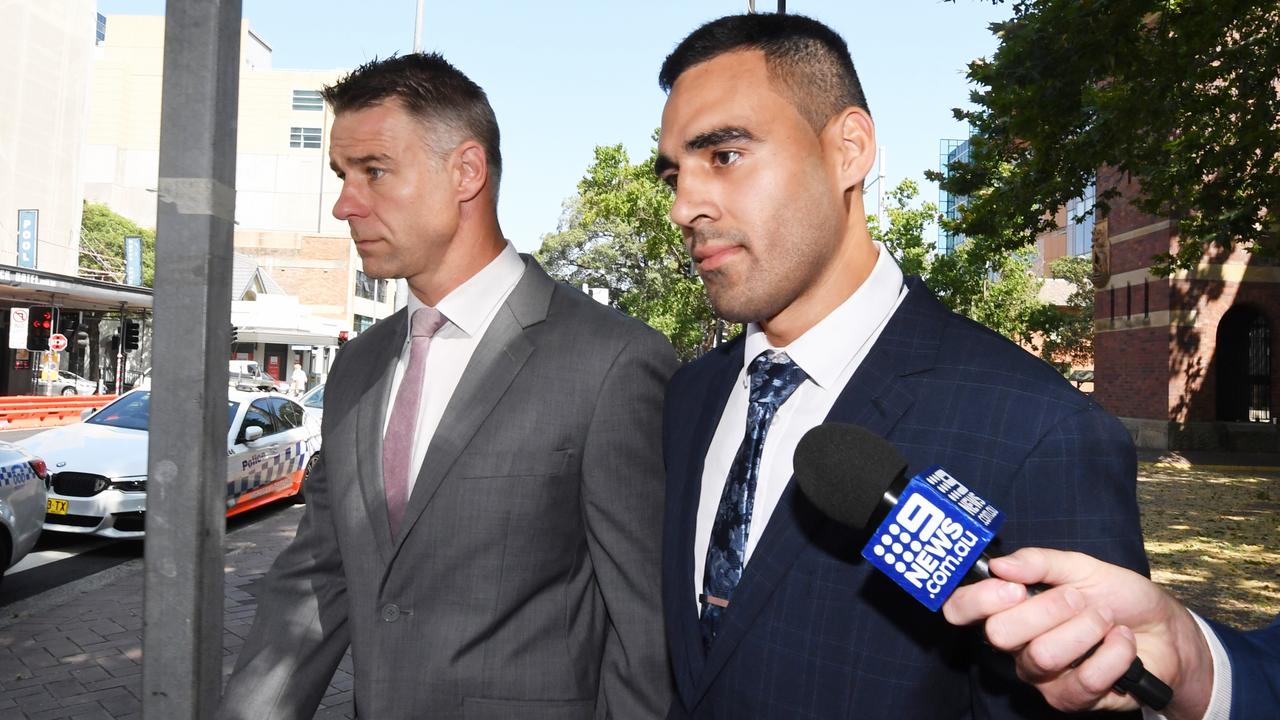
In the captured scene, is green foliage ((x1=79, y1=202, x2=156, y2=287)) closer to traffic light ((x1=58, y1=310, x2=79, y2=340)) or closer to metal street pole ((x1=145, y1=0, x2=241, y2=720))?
traffic light ((x1=58, y1=310, x2=79, y2=340))

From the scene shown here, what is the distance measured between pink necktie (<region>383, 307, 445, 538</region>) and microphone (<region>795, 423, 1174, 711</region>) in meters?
1.37

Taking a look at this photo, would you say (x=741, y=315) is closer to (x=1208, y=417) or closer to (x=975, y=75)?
(x=975, y=75)

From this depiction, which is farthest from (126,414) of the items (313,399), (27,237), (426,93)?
(27,237)

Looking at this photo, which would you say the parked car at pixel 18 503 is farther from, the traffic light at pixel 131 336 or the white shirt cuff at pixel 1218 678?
the traffic light at pixel 131 336

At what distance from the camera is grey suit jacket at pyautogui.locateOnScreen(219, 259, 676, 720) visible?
2.15 m

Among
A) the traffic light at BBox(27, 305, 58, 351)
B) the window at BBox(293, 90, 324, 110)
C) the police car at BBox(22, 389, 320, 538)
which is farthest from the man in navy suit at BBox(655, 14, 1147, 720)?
the window at BBox(293, 90, 324, 110)

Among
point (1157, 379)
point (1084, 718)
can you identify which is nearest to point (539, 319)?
point (1084, 718)

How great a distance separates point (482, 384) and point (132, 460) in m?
8.54

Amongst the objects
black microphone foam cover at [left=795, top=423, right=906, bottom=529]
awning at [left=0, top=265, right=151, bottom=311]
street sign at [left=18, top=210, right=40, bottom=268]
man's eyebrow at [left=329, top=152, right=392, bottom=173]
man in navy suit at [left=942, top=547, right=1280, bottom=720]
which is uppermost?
street sign at [left=18, top=210, right=40, bottom=268]

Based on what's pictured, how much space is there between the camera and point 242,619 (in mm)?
7164

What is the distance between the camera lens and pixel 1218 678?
3.89ft

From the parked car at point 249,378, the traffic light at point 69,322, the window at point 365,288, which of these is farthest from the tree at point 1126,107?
the window at point 365,288

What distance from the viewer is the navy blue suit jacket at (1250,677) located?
1202 millimetres

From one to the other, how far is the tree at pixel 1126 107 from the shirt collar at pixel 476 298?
719 centimetres
